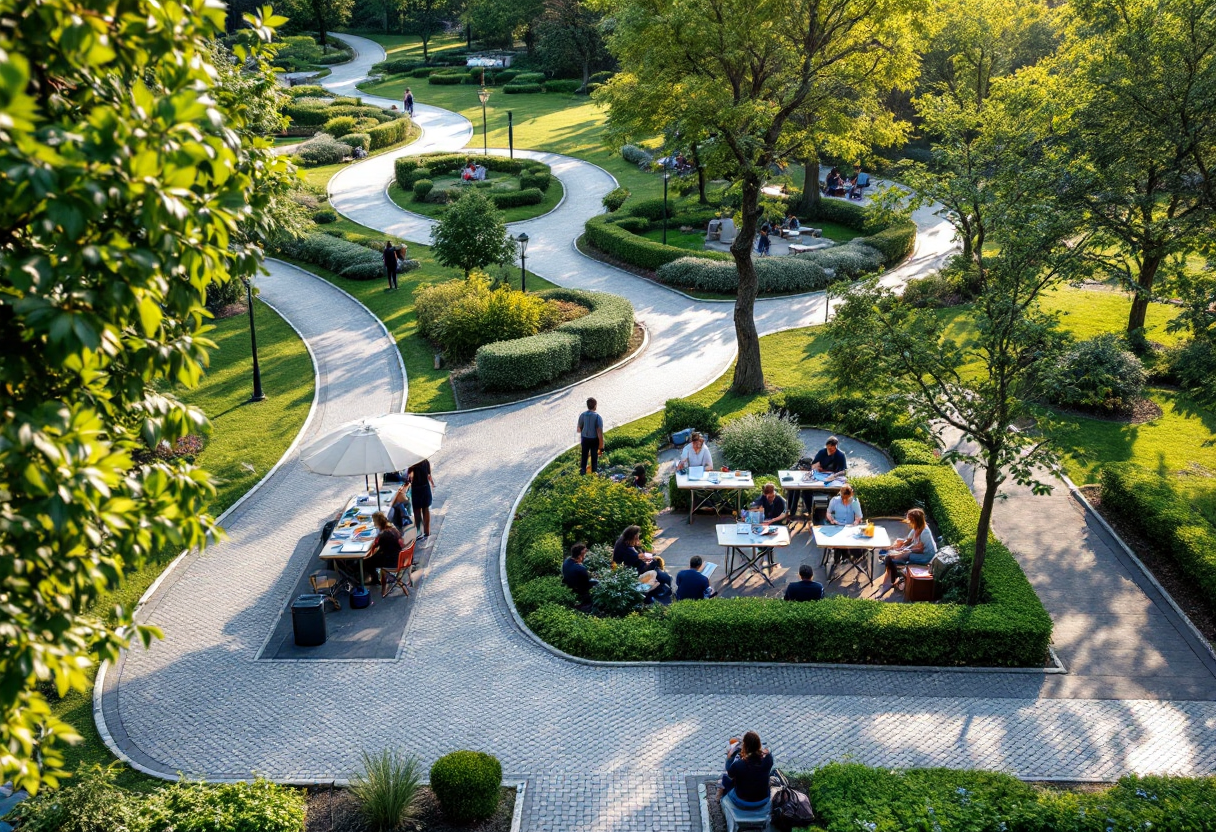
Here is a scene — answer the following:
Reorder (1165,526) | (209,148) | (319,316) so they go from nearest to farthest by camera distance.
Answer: (209,148) < (1165,526) < (319,316)

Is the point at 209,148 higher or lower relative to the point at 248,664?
higher

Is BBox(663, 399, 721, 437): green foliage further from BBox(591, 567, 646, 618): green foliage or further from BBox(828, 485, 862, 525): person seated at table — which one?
BBox(591, 567, 646, 618): green foliage

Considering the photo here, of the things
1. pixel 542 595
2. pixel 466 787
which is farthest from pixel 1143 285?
pixel 466 787

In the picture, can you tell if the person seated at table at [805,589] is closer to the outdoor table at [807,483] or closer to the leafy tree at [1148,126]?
the outdoor table at [807,483]

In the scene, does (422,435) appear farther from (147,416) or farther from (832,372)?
(147,416)

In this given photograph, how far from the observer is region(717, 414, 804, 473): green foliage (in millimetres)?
18031

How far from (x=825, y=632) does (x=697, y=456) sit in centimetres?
506

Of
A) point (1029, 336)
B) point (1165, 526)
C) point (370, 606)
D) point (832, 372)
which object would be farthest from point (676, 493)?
point (1165, 526)

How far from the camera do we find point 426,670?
12867 millimetres

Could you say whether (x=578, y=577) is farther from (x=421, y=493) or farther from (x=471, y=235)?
(x=471, y=235)

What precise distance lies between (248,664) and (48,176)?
9.75m

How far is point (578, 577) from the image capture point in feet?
46.6

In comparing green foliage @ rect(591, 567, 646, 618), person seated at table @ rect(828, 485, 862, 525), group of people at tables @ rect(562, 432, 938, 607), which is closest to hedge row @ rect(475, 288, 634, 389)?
group of people at tables @ rect(562, 432, 938, 607)

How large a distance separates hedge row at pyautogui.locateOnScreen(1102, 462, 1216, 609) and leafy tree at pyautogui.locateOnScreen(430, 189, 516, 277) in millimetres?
16915
